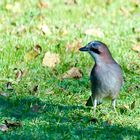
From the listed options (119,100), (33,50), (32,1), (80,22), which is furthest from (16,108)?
(32,1)

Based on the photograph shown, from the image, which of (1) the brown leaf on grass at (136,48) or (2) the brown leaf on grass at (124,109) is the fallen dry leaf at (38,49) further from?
(2) the brown leaf on grass at (124,109)

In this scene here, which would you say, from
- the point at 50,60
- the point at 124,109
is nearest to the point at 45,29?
the point at 50,60

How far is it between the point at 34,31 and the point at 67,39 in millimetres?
630

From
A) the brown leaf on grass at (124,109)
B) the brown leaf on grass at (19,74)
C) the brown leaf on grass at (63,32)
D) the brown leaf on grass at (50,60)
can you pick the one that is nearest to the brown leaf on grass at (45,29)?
the brown leaf on grass at (63,32)

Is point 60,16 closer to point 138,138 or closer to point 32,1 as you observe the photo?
point 32,1

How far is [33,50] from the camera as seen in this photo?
30.6 feet

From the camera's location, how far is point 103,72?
726 centimetres

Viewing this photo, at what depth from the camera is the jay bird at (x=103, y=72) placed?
23.7 feet

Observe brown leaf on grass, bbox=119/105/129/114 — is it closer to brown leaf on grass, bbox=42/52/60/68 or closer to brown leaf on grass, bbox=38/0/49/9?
brown leaf on grass, bbox=42/52/60/68

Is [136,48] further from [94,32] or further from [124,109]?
[124,109]

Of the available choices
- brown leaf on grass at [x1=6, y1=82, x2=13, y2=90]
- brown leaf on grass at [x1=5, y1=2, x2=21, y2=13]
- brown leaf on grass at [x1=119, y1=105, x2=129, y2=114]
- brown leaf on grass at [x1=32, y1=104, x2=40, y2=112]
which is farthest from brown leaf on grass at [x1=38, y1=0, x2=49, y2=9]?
brown leaf on grass at [x1=119, y1=105, x2=129, y2=114]

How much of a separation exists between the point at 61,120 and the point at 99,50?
84 centimetres

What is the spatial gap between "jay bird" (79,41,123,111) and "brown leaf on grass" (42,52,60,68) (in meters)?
1.76

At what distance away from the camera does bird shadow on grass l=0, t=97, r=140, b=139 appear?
6.59m
